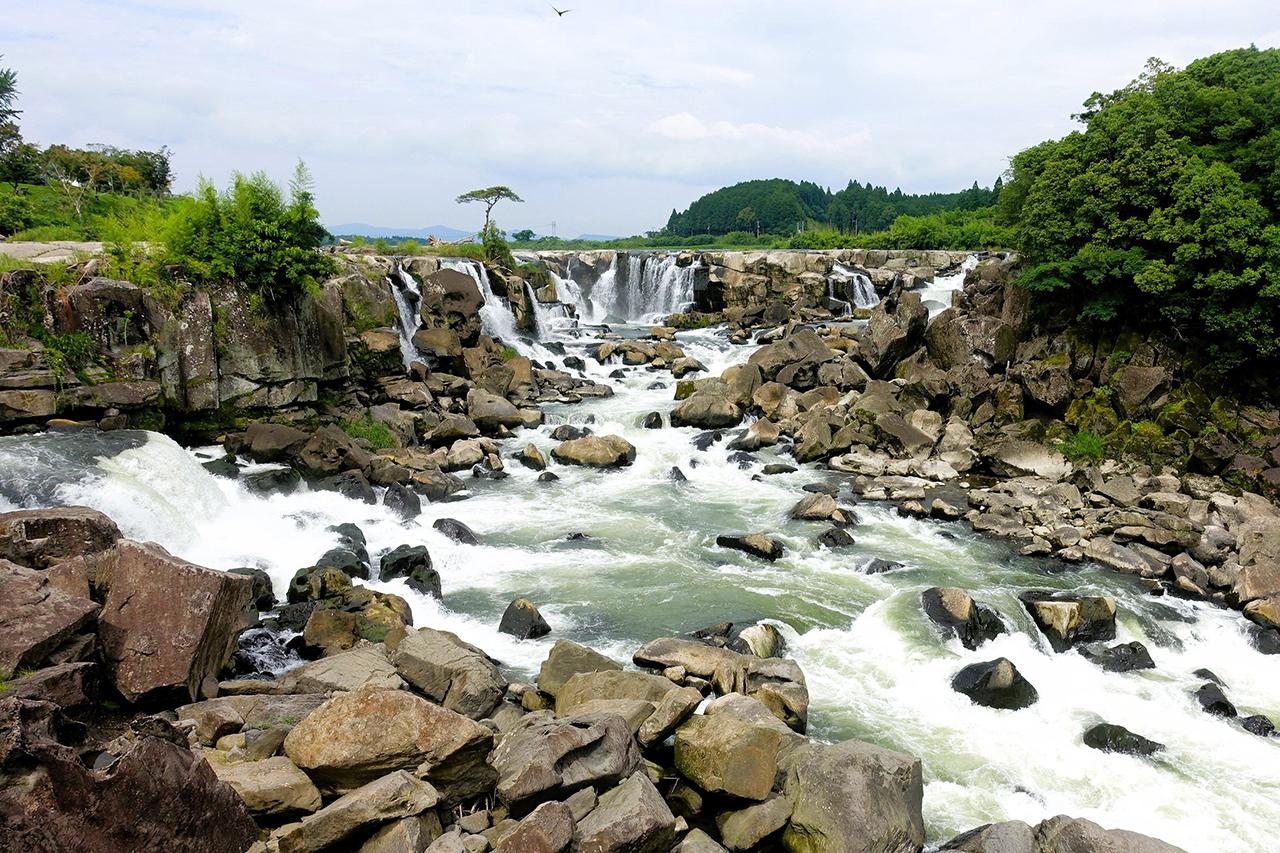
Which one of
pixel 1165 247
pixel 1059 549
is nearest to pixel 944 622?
pixel 1059 549

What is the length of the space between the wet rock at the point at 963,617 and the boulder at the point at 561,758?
7.45m

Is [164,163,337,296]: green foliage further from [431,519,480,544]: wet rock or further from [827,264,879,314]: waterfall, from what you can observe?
[827,264,879,314]: waterfall

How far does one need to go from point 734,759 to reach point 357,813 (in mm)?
3781

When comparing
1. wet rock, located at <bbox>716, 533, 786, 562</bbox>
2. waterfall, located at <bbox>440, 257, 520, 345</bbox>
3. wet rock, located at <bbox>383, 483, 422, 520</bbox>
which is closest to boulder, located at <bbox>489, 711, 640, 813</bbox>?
wet rock, located at <bbox>716, 533, 786, 562</bbox>

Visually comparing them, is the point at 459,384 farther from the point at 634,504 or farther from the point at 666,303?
the point at 666,303

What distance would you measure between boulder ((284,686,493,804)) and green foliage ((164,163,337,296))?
16.0m

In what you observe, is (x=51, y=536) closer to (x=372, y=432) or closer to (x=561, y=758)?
(x=561, y=758)

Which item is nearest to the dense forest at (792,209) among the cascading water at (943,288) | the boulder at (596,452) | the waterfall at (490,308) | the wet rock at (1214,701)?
the cascading water at (943,288)

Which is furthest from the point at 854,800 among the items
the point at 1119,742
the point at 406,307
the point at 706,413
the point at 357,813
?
the point at 406,307

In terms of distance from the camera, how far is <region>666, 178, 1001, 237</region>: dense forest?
112250mm

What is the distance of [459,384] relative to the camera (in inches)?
1095

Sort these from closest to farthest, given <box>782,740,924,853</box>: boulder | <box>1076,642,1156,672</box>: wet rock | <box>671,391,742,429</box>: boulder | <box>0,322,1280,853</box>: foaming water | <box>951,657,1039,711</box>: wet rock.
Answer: <box>782,740,924,853</box>: boulder → <box>0,322,1280,853</box>: foaming water → <box>951,657,1039,711</box>: wet rock → <box>1076,642,1156,672</box>: wet rock → <box>671,391,742,429</box>: boulder

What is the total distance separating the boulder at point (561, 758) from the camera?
7602 millimetres

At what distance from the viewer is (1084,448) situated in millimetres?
22578
